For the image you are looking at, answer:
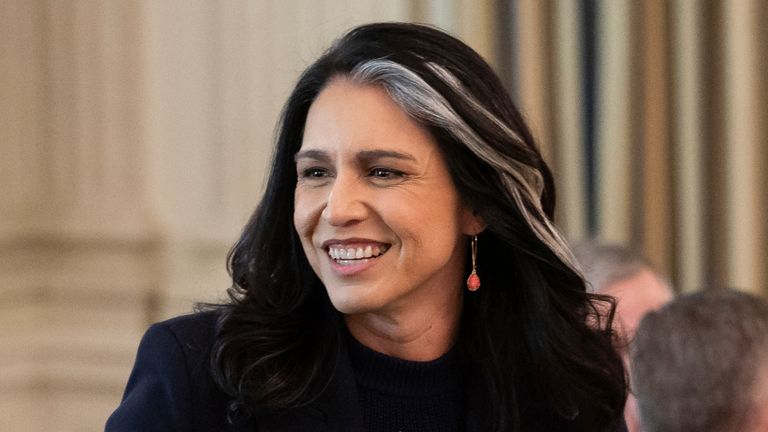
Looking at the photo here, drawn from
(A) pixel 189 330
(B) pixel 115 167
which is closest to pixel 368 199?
(A) pixel 189 330

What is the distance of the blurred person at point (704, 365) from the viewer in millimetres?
2398

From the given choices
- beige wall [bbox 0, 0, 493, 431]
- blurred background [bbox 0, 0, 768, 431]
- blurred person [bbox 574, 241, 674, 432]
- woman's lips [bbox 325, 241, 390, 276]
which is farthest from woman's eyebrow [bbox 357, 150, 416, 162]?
beige wall [bbox 0, 0, 493, 431]

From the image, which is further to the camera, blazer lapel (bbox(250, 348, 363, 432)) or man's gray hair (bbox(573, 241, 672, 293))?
man's gray hair (bbox(573, 241, 672, 293))

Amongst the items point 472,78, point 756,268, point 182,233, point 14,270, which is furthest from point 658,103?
point 14,270

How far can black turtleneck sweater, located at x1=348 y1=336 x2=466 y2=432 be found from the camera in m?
2.41

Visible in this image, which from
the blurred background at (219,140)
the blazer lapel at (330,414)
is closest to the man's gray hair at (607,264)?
the blurred background at (219,140)

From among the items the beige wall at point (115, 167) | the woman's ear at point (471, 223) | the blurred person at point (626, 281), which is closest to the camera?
the woman's ear at point (471, 223)

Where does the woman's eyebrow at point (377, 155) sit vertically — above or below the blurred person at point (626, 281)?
above

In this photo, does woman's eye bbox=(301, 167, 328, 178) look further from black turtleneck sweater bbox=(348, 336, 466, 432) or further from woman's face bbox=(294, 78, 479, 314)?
black turtleneck sweater bbox=(348, 336, 466, 432)

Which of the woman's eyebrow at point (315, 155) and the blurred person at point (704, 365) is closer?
the woman's eyebrow at point (315, 155)

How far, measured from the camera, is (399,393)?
242 centimetres

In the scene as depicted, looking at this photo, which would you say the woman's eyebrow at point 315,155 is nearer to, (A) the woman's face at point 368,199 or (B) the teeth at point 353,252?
(A) the woman's face at point 368,199

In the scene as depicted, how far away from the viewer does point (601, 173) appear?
4.41 meters

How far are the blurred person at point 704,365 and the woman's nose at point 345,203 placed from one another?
0.68m
